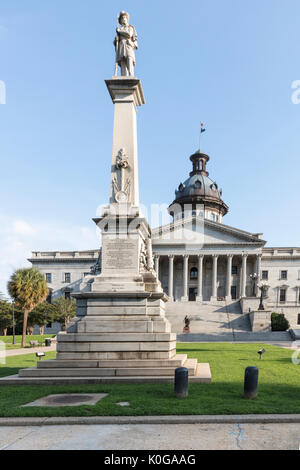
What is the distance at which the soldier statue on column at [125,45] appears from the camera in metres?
13.3

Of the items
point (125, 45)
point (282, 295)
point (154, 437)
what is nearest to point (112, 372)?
point (154, 437)

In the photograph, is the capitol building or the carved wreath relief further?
the capitol building

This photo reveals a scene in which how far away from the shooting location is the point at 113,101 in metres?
13.2

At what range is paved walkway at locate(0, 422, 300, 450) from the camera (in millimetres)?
5410

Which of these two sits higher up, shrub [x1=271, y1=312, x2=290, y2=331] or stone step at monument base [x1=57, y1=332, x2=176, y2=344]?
stone step at monument base [x1=57, y1=332, x2=176, y2=344]

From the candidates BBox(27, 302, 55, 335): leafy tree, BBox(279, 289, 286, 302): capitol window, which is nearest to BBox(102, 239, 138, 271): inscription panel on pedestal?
BBox(27, 302, 55, 335): leafy tree

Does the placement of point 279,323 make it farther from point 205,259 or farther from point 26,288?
point 26,288

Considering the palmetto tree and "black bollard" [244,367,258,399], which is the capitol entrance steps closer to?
the palmetto tree

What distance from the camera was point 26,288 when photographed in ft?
117

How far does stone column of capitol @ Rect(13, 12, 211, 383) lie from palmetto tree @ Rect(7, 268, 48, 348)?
84.0ft

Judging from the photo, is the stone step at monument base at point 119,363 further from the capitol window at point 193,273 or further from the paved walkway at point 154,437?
the capitol window at point 193,273
